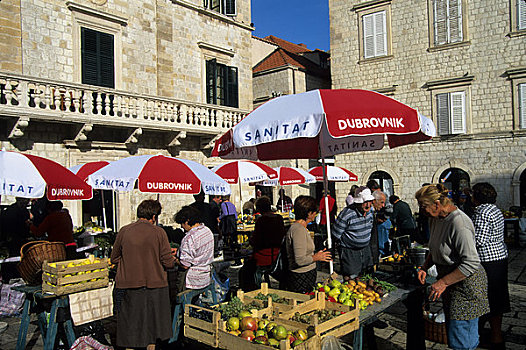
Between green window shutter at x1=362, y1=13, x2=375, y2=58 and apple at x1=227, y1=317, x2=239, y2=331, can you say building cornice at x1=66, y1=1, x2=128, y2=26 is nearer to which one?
green window shutter at x1=362, y1=13, x2=375, y2=58

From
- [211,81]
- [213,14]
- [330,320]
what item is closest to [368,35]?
[213,14]

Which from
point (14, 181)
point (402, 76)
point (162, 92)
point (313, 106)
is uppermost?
point (402, 76)

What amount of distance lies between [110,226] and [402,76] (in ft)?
46.6

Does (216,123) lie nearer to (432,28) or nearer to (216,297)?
(432,28)

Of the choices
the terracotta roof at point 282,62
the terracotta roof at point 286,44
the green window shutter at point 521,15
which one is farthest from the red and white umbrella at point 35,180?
the terracotta roof at point 286,44

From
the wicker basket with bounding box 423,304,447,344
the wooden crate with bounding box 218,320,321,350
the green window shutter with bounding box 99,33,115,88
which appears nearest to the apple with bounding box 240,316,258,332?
the wooden crate with bounding box 218,320,321,350

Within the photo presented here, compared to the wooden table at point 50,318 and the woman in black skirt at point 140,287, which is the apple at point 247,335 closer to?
the woman in black skirt at point 140,287

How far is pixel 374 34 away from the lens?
19578 mm

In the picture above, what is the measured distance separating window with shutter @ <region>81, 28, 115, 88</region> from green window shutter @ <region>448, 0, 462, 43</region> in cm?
1395

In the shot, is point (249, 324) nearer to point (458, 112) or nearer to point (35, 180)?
point (35, 180)

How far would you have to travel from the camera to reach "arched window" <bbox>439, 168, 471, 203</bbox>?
17.7 m

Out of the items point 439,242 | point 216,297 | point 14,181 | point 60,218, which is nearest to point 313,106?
point 439,242

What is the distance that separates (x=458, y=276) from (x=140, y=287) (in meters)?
3.11

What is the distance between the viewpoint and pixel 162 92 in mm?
15445
